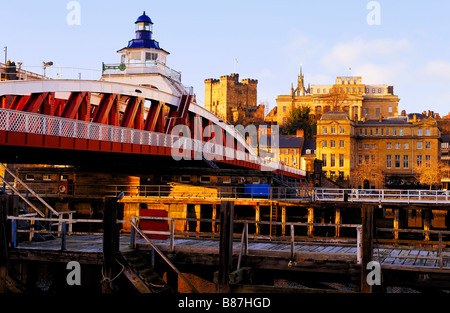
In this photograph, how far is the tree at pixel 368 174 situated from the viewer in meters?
92.4

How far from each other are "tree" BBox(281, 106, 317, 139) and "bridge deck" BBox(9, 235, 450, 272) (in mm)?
104160

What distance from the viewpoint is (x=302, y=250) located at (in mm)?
15711

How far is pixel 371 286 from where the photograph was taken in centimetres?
1367

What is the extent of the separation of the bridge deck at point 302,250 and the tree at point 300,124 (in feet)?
342

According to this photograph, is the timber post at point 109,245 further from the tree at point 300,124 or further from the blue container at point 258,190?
the tree at point 300,124

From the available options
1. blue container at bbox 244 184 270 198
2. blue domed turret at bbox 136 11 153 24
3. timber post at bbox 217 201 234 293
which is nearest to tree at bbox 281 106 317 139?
blue domed turret at bbox 136 11 153 24

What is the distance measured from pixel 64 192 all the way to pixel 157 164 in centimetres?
778

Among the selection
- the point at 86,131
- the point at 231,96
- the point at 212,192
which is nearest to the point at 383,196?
the point at 212,192

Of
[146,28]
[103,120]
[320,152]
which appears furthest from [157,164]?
[320,152]

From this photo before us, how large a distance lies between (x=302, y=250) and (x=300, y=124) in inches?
4228

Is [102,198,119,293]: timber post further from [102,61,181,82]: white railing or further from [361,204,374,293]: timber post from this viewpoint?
[102,61,181,82]: white railing

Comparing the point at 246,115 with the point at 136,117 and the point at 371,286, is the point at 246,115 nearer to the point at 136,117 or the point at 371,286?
the point at 136,117
